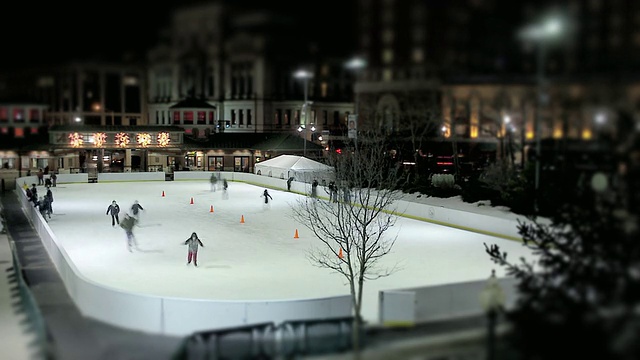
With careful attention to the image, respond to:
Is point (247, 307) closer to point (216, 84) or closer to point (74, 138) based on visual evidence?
point (74, 138)

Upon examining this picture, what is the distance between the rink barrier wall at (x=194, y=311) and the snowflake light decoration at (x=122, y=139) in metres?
44.8

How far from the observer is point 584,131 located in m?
27.9

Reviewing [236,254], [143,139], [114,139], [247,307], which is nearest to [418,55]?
[143,139]

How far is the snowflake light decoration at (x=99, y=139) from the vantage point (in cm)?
5609

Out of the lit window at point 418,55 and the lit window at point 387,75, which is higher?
the lit window at point 418,55

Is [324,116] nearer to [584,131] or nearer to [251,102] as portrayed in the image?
[251,102]

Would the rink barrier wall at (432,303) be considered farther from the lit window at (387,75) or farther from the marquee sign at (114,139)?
the lit window at (387,75)

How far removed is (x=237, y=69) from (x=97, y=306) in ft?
210

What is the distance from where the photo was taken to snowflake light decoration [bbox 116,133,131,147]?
56.8m

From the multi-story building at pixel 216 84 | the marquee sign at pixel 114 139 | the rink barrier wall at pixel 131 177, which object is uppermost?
the multi-story building at pixel 216 84

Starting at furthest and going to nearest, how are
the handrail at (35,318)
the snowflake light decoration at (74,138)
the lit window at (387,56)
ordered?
the lit window at (387,56)
the snowflake light decoration at (74,138)
the handrail at (35,318)

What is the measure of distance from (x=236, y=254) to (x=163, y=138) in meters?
39.1

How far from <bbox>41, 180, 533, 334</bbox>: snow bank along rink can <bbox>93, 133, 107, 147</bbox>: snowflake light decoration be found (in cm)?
2175

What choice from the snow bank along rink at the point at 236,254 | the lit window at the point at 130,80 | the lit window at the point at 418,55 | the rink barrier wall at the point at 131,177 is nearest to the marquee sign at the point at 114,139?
the rink barrier wall at the point at 131,177
